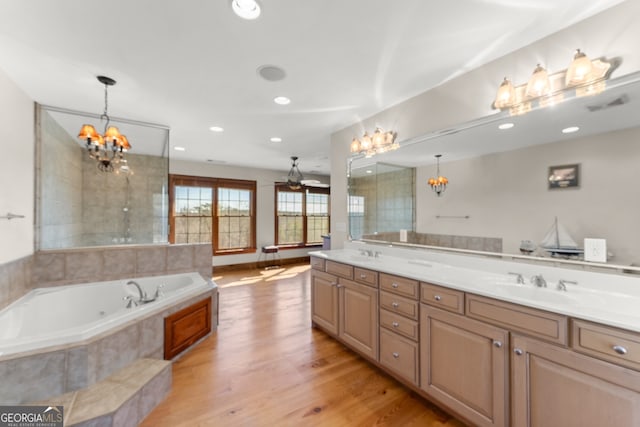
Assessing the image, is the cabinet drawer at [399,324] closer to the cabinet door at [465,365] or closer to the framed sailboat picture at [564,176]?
the cabinet door at [465,365]

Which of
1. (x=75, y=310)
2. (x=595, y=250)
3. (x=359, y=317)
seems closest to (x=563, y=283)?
(x=595, y=250)

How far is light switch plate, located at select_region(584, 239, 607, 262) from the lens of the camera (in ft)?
4.91

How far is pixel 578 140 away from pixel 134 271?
4.33 metres

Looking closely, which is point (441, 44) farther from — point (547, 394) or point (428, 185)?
point (547, 394)

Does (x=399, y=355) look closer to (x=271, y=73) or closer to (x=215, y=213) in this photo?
(x=271, y=73)

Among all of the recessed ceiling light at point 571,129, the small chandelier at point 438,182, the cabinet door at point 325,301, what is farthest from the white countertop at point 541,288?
the recessed ceiling light at point 571,129

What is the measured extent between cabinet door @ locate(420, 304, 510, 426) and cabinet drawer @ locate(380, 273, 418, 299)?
119mm

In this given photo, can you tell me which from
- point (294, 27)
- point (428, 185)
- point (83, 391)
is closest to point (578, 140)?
point (428, 185)

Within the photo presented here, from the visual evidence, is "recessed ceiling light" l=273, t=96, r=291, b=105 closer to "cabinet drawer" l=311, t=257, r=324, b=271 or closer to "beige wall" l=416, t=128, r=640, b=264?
"beige wall" l=416, t=128, r=640, b=264

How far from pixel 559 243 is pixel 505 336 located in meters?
0.77

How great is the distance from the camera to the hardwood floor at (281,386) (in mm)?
1694

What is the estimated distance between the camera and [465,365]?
1.56 metres

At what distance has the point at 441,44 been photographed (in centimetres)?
173

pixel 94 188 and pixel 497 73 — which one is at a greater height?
pixel 497 73
